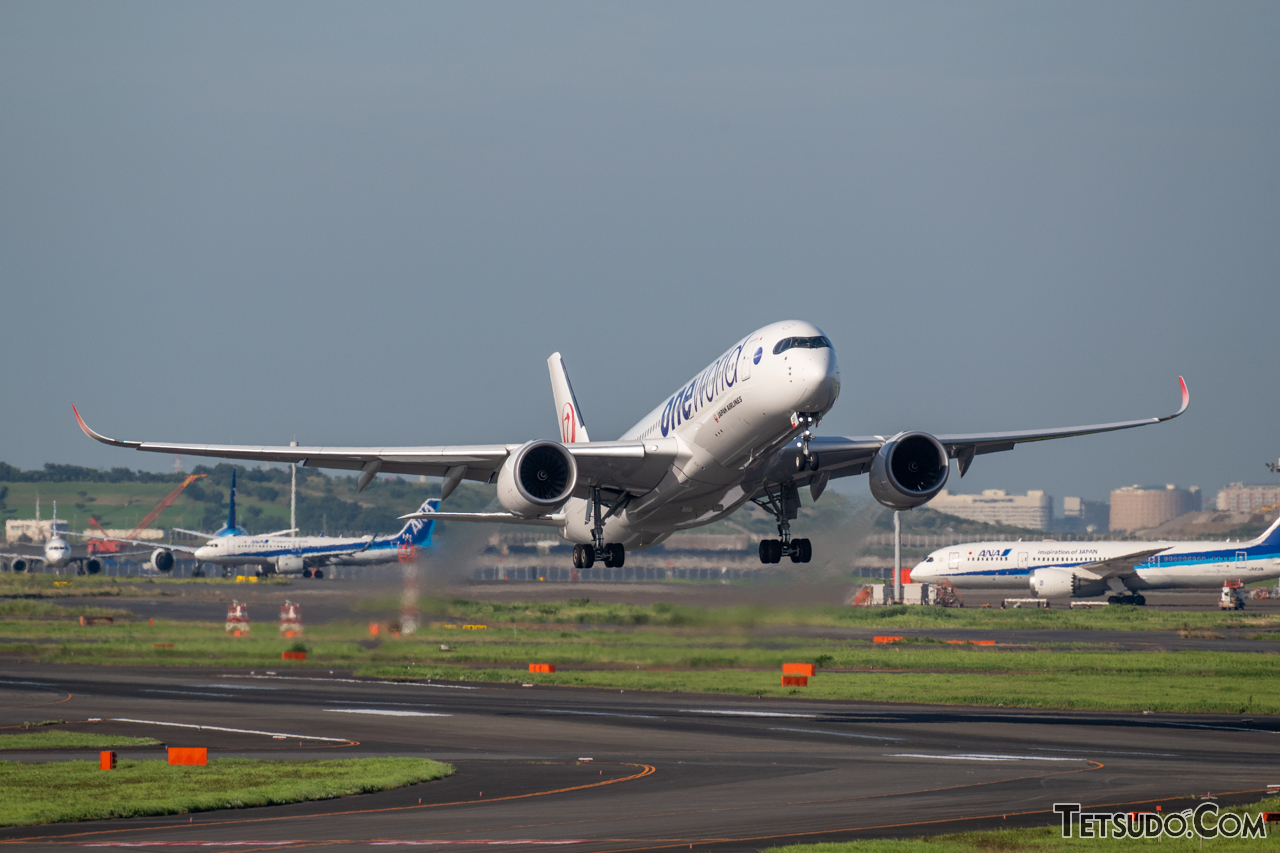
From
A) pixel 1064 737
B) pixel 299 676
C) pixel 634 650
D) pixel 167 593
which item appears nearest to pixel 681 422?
pixel 1064 737

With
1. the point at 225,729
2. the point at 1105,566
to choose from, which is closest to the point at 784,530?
the point at 225,729

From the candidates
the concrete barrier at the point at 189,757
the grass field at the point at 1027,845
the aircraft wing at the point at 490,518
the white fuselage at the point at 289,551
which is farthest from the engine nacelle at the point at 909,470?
the white fuselage at the point at 289,551

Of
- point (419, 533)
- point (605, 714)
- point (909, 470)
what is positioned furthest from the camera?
point (419, 533)

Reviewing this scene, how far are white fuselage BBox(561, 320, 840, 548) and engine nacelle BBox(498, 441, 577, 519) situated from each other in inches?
132

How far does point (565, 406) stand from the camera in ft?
177

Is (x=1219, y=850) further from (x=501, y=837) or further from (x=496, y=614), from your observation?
(x=496, y=614)

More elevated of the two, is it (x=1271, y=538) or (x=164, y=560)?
(x=1271, y=538)

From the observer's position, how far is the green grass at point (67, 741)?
1464 inches

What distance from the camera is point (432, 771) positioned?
3241cm

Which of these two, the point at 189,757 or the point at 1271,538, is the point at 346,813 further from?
the point at 1271,538

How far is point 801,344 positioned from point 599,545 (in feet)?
37.8

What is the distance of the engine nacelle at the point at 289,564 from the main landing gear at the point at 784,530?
102968 mm

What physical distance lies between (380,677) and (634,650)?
38.8 ft

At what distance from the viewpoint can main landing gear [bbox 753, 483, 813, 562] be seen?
41.2m
